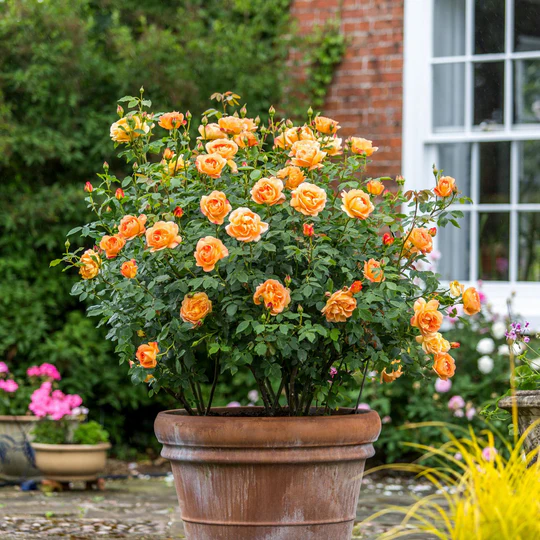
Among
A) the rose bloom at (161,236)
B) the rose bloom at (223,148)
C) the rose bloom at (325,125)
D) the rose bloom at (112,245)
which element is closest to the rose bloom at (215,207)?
the rose bloom at (161,236)

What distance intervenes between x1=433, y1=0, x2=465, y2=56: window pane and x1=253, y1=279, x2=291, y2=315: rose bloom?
12.8ft

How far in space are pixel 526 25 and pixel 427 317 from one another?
3.71 metres

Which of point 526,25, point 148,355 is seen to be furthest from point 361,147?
point 526,25

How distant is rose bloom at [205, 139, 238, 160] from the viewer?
308 centimetres

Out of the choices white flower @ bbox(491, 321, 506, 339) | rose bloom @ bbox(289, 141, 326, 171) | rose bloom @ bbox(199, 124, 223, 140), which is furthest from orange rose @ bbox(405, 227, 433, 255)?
white flower @ bbox(491, 321, 506, 339)

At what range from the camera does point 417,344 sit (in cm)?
316

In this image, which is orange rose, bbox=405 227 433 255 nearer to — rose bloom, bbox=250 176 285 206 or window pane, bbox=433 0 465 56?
rose bloom, bbox=250 176 285 206

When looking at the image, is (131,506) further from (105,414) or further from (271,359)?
(271,359)

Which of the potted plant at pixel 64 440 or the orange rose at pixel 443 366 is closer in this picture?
the orange rose at pixel 443 366

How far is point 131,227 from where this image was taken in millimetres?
2996

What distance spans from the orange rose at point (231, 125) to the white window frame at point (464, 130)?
10.2 ft

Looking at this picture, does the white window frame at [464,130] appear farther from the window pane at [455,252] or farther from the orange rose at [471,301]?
the orange rose at [471,301]

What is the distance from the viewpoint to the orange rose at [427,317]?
9.77ft

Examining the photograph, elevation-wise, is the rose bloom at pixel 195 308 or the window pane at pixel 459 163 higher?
the window pane at pixel 459 163
